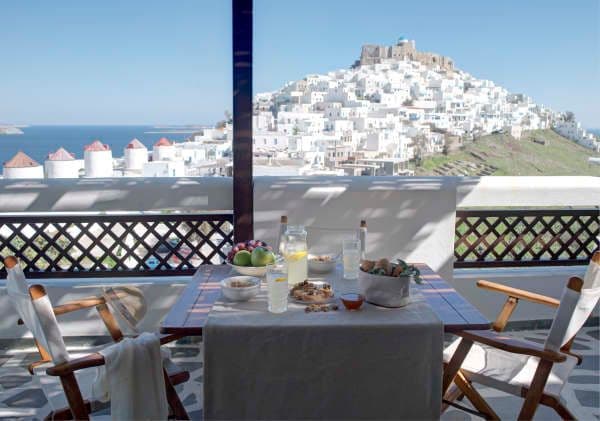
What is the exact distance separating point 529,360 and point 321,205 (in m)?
1.67

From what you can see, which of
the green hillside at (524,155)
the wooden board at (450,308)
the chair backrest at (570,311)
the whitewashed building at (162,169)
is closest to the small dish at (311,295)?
the wooden board at (450,308)

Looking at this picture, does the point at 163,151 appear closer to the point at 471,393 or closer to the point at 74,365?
the point at 74,365

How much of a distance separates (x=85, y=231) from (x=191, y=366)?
3.89 feet

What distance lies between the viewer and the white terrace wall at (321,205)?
11.4 ft

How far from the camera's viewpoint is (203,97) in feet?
60.2

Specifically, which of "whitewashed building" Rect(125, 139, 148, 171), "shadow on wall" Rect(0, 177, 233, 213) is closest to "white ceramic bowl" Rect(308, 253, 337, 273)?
"shadow on wall" Rect(0, 177, 233, 213)

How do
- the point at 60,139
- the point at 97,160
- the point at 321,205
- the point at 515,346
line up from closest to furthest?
the point at 515,346, the point at 321,205, the point at 97,160, the point at 60,139

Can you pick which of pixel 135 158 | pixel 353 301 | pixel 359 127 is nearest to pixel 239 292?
pixel 353 301

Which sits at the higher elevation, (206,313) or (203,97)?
(203,97)

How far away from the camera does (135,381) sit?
1.86 m

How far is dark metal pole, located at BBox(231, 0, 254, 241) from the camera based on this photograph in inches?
130

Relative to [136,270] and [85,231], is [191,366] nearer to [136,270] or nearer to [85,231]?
[136,270]

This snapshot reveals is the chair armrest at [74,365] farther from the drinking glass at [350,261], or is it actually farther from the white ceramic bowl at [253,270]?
the drinking glass at [350,261]

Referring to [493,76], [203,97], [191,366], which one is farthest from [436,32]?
[191,366]
